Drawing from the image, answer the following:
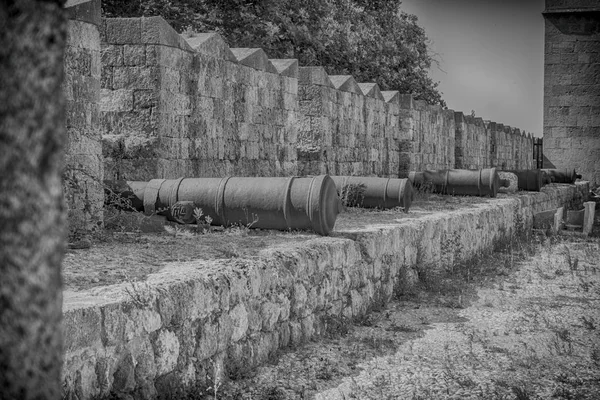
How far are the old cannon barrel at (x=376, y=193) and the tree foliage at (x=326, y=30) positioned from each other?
9.09 meters

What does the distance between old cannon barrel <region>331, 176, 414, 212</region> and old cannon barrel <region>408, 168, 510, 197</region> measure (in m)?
4.78

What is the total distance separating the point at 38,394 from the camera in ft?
3.28

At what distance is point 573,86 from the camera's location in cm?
2481

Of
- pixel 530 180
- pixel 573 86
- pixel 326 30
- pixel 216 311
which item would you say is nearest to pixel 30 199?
pixel 216 311

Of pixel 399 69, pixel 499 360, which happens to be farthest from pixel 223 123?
pixel 399 69

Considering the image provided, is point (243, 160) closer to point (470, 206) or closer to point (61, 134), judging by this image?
point (470, 206)

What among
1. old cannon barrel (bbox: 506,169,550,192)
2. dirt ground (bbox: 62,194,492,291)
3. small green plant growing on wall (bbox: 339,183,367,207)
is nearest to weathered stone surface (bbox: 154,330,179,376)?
dirt ground (bbox: 62,194,492,291)

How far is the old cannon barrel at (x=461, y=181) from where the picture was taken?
14609mm

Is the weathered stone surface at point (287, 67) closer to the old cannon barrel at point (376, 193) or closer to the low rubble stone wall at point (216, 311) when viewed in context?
the old cannon barrel at point (376, 193)

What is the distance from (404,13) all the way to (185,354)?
22716 mm

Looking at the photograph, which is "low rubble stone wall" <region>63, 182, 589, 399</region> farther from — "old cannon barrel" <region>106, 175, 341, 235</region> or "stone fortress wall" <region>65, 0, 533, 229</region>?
"stone fortress wall" <region>65, 0, 533, 229</region>

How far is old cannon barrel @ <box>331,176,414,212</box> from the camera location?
994 centimetres

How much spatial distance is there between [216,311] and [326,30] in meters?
18.5

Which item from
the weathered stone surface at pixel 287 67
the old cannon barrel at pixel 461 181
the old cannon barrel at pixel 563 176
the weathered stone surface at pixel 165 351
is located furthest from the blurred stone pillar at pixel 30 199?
the old cannon barrel at pixel 563 176
